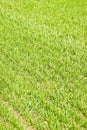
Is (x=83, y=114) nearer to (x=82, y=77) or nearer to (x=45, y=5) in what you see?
(x=82, y=77)

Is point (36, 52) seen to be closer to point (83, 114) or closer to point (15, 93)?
point (15, 93)

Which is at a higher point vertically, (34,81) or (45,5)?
(45,5)

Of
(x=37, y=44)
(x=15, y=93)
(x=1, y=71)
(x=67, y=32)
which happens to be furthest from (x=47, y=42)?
(x=15, y=93)

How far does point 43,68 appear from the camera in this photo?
5410 mm

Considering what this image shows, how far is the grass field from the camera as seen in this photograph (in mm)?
4352

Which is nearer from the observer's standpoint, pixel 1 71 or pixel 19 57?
pixel 1 71

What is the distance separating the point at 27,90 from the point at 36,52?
1237 millimetres

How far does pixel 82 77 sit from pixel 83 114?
35.5 inches

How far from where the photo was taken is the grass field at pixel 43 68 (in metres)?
4.35

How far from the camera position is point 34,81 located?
5.08 m

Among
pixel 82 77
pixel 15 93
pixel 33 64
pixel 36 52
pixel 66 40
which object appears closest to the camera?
pixel 15 93

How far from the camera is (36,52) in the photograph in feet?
19.3

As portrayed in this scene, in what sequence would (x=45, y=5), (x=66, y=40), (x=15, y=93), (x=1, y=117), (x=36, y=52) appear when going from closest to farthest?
(x=1, y=117), (x=15, y=93), (x=36, y=52), (x=66, y=40), (x=45, y=5)

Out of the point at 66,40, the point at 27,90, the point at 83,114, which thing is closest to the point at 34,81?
the point at 27,90
